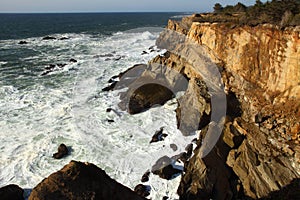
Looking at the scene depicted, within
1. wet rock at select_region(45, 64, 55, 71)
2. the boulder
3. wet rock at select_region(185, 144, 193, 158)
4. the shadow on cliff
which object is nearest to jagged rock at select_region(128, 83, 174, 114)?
the boulder

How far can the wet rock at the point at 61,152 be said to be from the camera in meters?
17.7

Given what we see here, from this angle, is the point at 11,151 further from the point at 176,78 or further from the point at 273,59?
the point at 273,59

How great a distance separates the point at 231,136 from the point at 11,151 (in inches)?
554

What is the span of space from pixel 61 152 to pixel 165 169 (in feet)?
22.7

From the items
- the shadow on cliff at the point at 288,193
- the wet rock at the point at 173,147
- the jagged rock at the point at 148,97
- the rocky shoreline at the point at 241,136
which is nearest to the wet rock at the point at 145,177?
the rocky shoreline at the point at 241,136

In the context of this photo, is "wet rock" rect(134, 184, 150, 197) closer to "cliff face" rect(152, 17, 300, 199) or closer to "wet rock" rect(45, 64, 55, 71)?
"cliff face" rect(152, 17, 300, 199)

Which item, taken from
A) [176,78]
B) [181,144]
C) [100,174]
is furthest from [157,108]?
[100,174]

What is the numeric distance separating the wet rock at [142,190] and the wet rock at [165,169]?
3.93ft

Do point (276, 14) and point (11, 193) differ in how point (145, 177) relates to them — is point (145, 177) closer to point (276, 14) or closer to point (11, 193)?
point (11, 193)

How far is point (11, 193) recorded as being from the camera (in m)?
13.3

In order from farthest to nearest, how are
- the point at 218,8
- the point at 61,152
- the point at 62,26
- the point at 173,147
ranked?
the point at 62,26, the point at 218,8, the point at 173,147, the point at 61,152

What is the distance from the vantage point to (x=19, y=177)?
16.0 meters

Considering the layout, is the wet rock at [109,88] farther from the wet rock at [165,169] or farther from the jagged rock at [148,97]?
the wet rock at [165,169]

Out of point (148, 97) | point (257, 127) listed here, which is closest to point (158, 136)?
point (148, 97)
